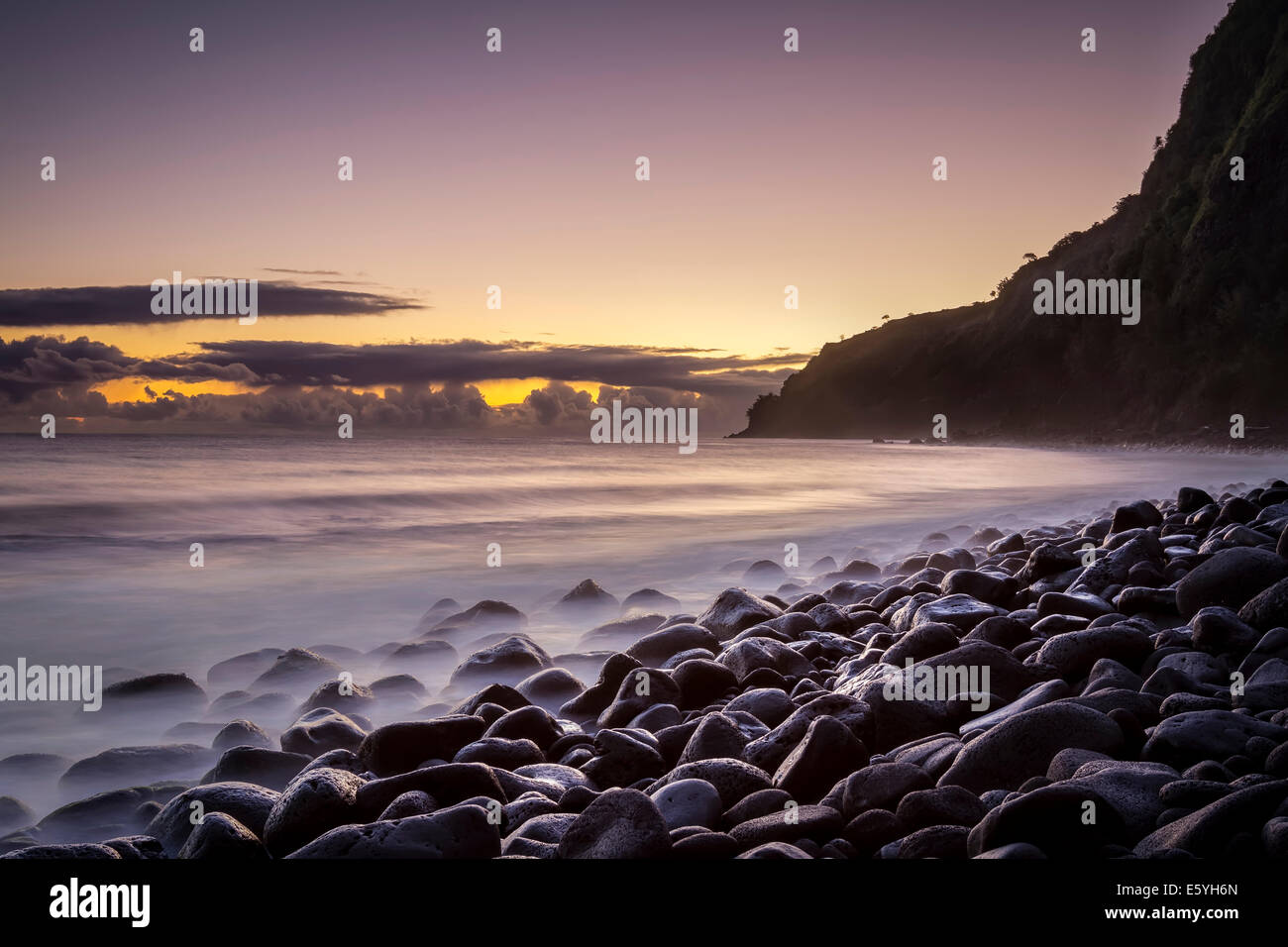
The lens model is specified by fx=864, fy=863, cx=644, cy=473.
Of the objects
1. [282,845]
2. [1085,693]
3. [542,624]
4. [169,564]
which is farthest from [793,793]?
[169,564]

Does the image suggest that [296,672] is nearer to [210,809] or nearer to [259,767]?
[259,767]

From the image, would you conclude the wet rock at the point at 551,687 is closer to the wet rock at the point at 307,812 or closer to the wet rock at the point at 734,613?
the wet rock at the point at 734,613

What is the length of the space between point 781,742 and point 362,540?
12.5 meters

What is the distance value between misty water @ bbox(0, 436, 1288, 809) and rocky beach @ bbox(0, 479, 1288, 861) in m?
Result: 0.59

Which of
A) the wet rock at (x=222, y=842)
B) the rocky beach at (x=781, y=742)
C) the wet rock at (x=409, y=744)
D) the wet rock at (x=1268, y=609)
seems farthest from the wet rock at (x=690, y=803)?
the wet rock at (x=1268, y=609)

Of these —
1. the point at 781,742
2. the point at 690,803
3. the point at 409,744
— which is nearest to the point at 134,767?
the point at 409,744

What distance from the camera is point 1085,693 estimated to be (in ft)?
12.2

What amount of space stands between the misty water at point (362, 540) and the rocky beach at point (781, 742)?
59 centimetres

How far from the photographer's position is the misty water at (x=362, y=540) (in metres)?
8.37

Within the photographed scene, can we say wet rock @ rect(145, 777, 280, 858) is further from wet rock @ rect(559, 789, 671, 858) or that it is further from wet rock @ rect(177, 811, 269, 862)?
wet rock @ rect(559, 789, 671, 858)

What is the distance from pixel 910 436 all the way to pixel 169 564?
350 feet

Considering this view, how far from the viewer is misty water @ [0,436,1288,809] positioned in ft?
27.5

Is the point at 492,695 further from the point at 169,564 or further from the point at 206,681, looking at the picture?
the point at 169,564

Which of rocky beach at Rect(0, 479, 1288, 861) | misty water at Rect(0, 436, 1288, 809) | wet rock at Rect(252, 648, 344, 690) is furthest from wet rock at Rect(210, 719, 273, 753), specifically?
wet rock at Rect(252, 648, 344, 690)
